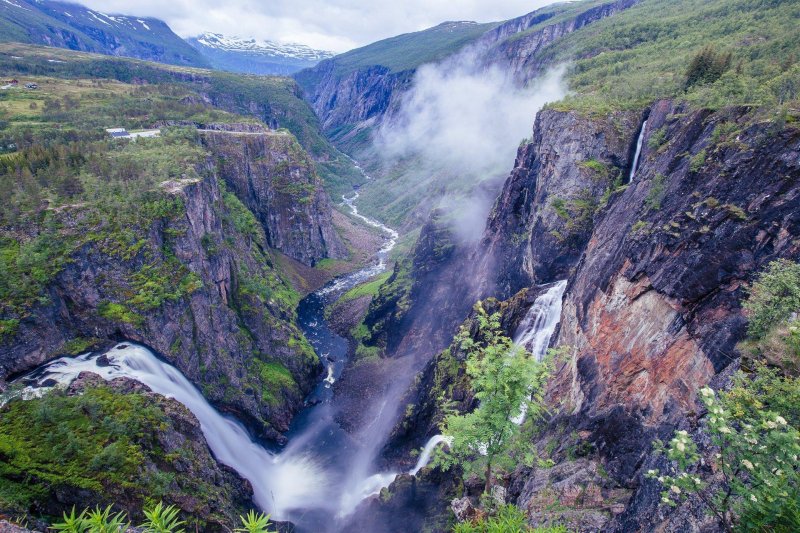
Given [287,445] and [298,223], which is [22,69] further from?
[287,445]

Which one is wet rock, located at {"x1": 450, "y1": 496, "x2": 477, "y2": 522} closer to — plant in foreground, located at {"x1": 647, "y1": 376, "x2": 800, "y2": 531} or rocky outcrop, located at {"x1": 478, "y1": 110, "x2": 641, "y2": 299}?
plant in foreground, located at {"x1": 647, "y1": 376, "x2": 800, "y2": 531}

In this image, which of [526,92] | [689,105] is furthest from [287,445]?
[526,92]

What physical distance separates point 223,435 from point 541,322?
41.7 metres

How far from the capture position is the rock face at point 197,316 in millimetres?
47625

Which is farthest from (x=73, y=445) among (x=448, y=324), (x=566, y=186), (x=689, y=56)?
(x=689, y=56)

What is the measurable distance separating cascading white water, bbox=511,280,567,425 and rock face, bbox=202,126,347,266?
91.9 m

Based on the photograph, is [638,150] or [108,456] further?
[638,150]

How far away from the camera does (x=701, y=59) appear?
157ft

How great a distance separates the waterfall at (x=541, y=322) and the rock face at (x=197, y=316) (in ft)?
131

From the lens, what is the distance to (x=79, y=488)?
104 ft

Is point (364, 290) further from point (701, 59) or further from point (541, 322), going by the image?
point (701, 59)

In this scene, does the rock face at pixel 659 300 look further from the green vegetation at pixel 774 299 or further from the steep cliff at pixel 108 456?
the steep cliff at pixel 108 456

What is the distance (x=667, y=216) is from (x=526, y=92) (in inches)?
5736

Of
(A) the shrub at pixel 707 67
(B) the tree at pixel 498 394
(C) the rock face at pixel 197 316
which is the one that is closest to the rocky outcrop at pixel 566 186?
(A) the shrub at pixel 707 67
